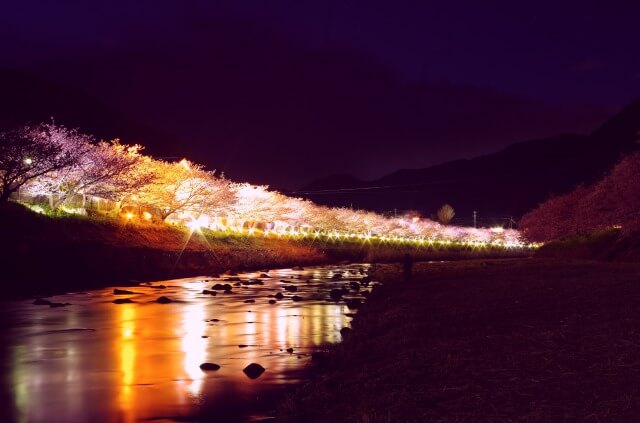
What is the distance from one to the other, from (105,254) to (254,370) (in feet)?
106

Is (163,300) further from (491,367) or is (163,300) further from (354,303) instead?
(491,367)

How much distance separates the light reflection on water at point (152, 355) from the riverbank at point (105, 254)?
5.99 m

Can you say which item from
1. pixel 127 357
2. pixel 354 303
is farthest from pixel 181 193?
pixel 127 357

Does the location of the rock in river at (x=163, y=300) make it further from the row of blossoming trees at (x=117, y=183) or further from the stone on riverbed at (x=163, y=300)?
the row of blossoming trees at (x=117, y=183)

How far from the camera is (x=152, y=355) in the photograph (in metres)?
15.5

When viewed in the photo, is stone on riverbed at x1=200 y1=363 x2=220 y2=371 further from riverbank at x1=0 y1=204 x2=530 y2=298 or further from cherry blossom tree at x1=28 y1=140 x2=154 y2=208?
cherry blossom tree at x1=28 y1=140 x2=154 y2=208

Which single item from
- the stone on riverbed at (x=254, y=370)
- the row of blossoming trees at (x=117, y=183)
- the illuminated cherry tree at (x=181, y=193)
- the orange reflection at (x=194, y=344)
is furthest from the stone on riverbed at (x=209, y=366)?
the illuminated cherry tree at (x=181, y=193)

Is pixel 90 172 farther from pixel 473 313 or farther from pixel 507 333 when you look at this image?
pixel 507 333

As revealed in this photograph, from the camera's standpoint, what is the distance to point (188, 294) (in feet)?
107

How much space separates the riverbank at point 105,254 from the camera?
112 ft

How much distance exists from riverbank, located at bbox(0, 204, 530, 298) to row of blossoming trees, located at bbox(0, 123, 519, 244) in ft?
9.57

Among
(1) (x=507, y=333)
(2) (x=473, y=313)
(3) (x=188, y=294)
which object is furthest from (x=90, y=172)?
(1) (x=507, y=333)

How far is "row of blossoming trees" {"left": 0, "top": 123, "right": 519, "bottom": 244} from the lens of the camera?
45.2 m

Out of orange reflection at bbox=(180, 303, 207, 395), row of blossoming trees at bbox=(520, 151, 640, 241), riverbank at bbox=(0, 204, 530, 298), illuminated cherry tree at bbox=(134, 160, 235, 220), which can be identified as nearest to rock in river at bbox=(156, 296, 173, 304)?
orange reflection at bbox=(180, 303, 207, 395)
